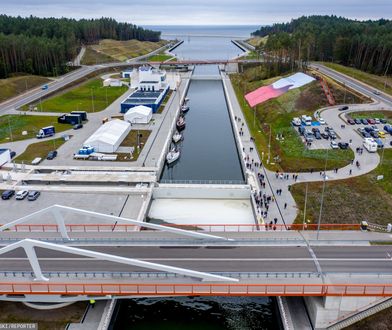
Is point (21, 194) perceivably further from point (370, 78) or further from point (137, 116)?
point (370, 78)

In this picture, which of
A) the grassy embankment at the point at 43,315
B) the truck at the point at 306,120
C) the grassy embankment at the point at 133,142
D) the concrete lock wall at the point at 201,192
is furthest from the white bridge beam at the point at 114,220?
the truck at the point at 306,120

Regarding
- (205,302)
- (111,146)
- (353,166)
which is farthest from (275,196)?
(111,146)

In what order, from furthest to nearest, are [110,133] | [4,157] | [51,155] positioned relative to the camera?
1. [110,133]
2. [51,155]
3. [4,157]

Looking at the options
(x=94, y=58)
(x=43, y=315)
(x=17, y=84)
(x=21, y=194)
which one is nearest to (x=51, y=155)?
(x=21, y=194)

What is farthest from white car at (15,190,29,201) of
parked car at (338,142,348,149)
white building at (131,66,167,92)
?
white building at (131,66,167,92)

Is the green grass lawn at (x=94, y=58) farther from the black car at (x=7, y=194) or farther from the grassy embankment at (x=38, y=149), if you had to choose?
the black car at (x=7, y=194)

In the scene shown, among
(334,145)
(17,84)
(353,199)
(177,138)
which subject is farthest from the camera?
(17,84)

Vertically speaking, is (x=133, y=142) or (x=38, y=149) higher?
(x=133, y=142)

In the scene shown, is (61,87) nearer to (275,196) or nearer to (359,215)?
(275,196)
